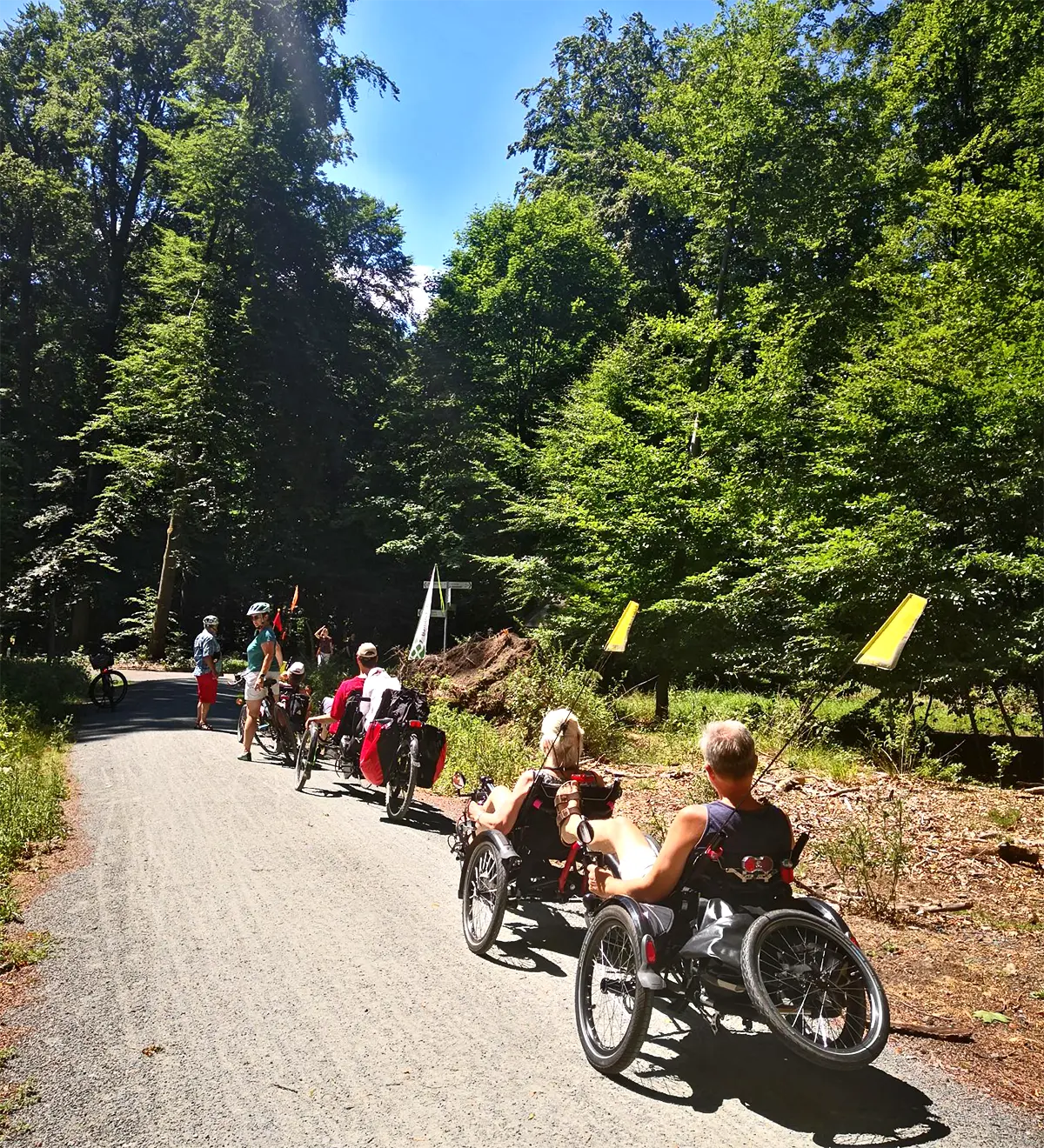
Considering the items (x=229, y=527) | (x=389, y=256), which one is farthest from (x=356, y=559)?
(x=389, y=256)

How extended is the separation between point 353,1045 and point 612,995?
1091 millimetres

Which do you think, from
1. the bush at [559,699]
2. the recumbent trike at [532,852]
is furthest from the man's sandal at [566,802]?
the bush at [559,699]

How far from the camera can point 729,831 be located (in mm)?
3443

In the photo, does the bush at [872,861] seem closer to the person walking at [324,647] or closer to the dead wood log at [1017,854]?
the dead wood log at [1017,854]

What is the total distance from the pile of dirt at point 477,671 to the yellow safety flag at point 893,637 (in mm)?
8187

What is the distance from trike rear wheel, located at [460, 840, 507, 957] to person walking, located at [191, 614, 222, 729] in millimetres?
8479

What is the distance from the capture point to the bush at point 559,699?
10.8 metres

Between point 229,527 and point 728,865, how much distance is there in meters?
28.5

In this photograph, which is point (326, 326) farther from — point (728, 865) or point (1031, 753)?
point (728, 865)

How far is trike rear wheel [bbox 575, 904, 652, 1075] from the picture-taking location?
3.31m

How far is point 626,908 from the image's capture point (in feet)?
11.5

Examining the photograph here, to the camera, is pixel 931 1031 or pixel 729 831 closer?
pixel 729 831

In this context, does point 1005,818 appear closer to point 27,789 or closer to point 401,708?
point 401,708

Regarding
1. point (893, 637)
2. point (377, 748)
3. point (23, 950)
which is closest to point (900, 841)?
→ point (893, 637)
